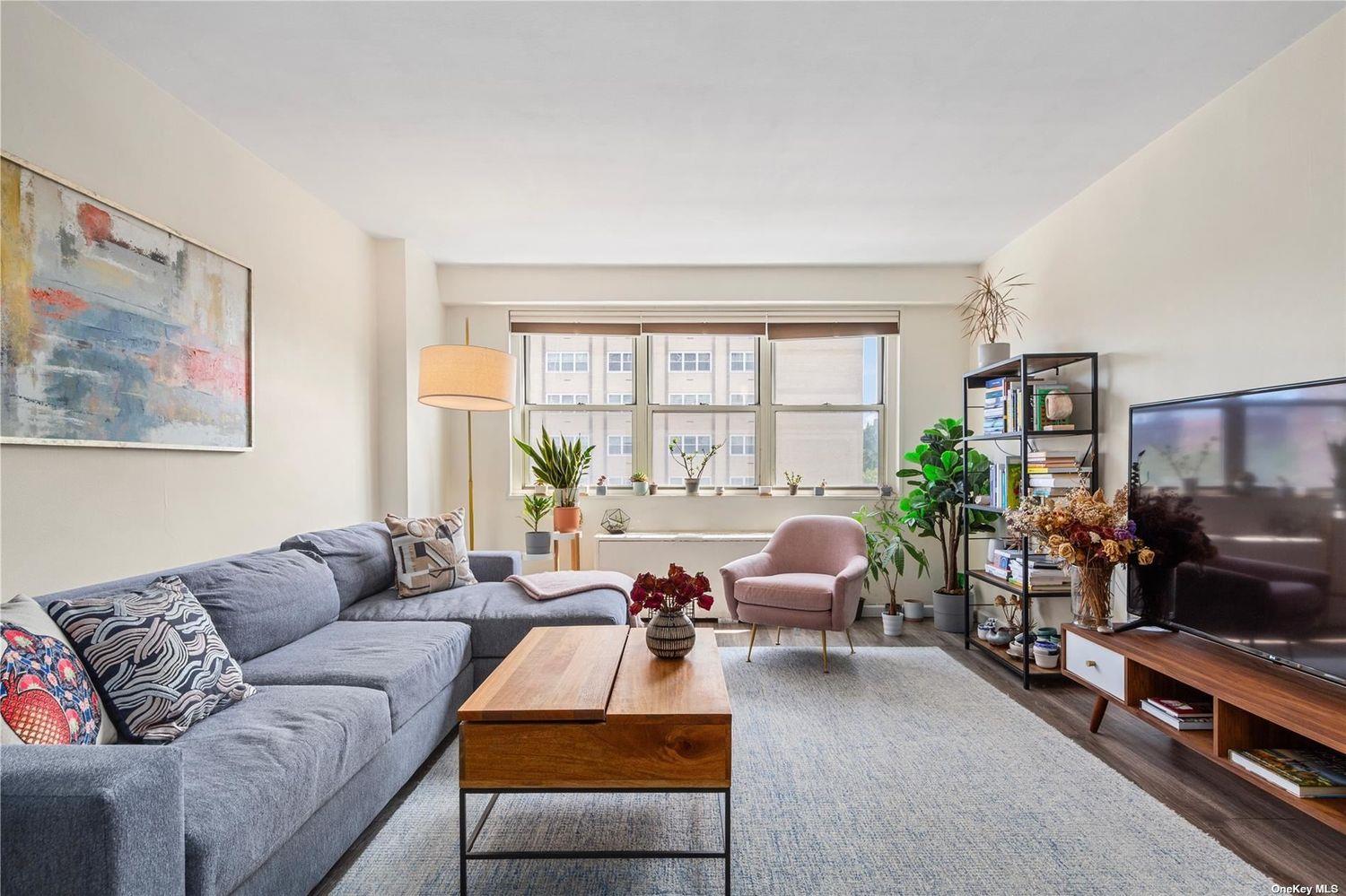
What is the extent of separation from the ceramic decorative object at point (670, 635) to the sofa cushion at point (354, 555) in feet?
5.31

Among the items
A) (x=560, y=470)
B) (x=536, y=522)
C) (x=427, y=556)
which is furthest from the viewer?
(x=536, y=522)

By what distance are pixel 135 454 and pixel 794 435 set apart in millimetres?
4159

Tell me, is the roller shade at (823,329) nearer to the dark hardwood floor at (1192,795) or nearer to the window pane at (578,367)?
the window pane at (578,367)

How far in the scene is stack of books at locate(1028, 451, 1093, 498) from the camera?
3430 mm

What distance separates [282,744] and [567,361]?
13.1 feet

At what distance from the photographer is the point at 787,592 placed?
12.0 feet

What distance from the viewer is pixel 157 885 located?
1.18 metres

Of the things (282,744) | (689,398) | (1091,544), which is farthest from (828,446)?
(282,744)

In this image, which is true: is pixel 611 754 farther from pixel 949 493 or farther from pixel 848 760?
pixel 949 493

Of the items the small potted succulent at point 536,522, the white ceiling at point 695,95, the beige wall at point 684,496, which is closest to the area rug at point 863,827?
the small potted succulent at point 536,522

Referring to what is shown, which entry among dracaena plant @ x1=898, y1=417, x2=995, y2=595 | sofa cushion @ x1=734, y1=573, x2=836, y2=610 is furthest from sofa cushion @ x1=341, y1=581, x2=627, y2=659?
dracaena plant @ x1=898, y1=417, x2=995, y2=595

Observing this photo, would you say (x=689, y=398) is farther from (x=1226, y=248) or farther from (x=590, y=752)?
(x=590, y=752)

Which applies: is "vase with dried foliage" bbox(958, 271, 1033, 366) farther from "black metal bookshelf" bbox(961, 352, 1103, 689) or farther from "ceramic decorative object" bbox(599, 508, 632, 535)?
"ceramic decorative object" bbox(599, 508, 632, 535)

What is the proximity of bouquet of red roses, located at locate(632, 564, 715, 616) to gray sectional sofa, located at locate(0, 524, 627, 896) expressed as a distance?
83 cm
